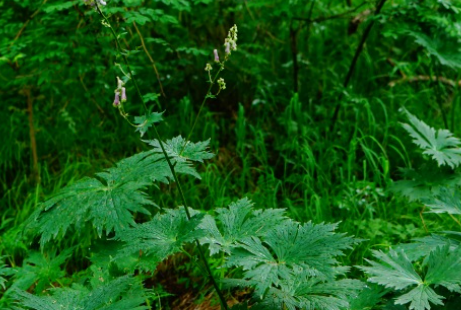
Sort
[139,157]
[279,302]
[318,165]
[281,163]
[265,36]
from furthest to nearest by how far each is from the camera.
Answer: [265,36], [281,163], [318,165], [139,157], [279,302]

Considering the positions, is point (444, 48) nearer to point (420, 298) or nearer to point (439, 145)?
point (439, 145)

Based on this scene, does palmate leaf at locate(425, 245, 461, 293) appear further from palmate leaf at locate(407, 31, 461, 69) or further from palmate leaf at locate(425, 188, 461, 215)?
palmate leaf at locate(407, 31, 461, 69)

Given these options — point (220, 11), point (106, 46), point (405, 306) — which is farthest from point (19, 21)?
point (405, 306)

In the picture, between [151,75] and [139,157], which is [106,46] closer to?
[151,75]

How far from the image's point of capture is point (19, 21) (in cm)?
324

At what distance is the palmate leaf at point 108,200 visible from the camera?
152 centimetres

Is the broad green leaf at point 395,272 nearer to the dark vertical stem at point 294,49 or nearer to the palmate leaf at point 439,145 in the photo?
the palmate leaf at point 439,145

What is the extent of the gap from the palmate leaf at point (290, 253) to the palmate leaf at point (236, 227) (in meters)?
0.03

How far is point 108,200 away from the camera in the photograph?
1560mm

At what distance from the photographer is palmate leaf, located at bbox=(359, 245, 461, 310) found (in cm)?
161

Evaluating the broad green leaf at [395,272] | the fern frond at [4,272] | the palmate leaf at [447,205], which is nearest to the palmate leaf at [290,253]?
the broad green leaf at [395,272]

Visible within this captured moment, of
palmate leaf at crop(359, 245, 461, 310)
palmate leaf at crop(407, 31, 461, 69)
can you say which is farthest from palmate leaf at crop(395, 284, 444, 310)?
palmate leaf at crop(407, 31, 461, 69)

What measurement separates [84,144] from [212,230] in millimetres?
2050

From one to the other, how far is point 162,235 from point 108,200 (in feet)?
0.62
